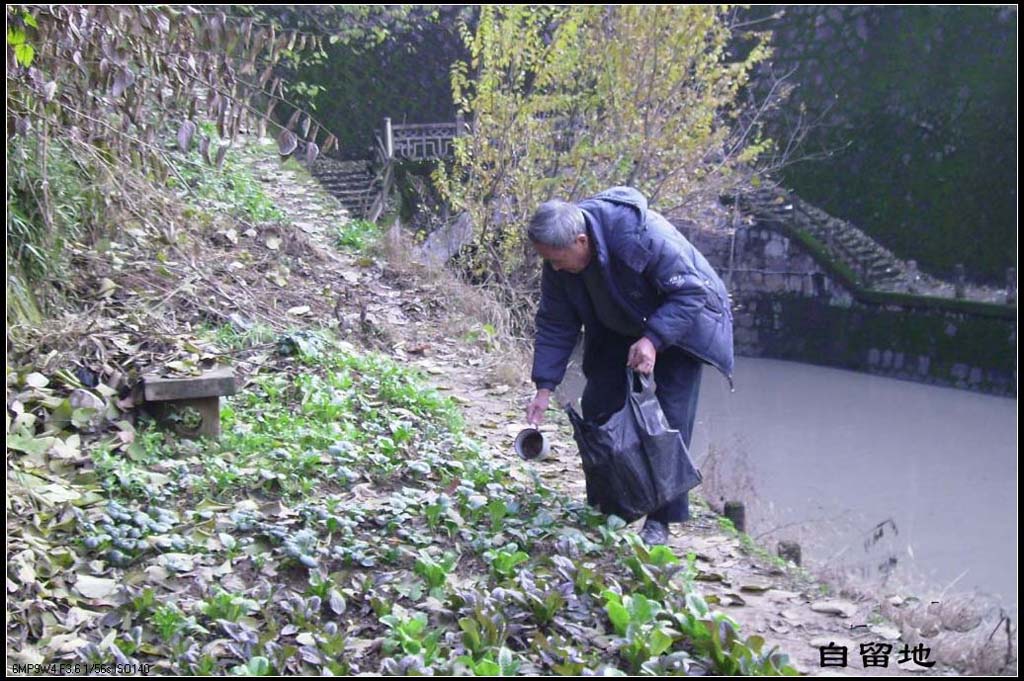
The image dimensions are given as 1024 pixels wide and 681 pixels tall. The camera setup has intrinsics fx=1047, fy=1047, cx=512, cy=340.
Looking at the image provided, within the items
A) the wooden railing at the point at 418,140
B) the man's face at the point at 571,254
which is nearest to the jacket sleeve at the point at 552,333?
the man's face at the point at 571,254

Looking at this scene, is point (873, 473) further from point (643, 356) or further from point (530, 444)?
point (643, 356)

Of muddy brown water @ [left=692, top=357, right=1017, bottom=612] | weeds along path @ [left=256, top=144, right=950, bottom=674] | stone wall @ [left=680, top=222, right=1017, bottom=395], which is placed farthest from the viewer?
stone wall @ [left=680, top=222, right=1017, bottom=395]

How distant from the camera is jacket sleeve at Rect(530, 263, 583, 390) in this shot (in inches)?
175

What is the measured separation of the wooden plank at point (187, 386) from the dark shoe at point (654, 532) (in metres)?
2.03

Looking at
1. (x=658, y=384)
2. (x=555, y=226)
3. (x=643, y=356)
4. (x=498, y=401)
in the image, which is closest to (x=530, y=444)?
(x=658, y=384)

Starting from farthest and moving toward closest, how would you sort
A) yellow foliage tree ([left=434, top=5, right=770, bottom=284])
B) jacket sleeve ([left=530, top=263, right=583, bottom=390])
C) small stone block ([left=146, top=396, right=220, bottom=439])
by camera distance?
yellow foliage tree ([left=434, top=5, right=770, bottom=284]) < small stone block ([left=146, top=396, right=220, bottom=439]) < jacket sleeve ([left=530, top=263, right=583, bottom=390])

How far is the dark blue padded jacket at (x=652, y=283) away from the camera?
162 inches

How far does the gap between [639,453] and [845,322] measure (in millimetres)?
16249

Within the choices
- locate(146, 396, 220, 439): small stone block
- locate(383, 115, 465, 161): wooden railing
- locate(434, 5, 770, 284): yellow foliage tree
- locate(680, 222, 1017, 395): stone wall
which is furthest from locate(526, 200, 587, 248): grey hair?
locate(680, 222, 1017, 395): stone wall

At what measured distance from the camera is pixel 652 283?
4215mm

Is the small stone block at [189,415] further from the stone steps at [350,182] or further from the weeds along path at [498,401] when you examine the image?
the stone steps at [350,182]

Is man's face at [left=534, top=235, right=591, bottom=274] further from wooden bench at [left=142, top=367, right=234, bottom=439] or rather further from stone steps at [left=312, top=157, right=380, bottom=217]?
stone steps at [left=312, top=157, right=380, bottom=217]

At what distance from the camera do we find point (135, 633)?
3.27 meters

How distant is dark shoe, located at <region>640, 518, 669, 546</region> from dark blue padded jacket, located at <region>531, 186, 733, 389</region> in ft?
2.26
